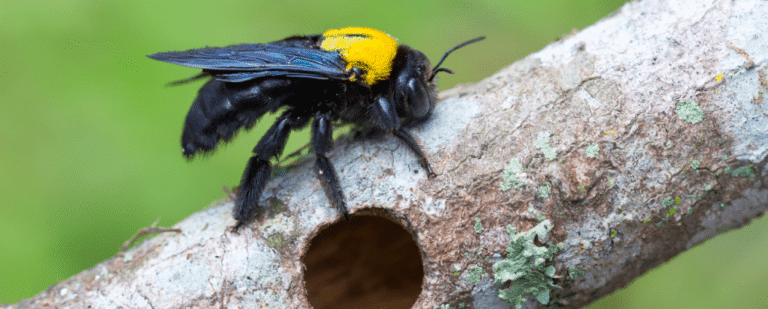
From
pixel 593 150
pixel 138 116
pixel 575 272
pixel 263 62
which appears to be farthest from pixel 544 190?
pixel 138 116

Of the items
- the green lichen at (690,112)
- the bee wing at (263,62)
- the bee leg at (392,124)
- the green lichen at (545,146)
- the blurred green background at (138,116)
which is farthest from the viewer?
the blurred green background at (138,116)

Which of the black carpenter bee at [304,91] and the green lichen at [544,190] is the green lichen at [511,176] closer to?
the green lichen at [544,190]

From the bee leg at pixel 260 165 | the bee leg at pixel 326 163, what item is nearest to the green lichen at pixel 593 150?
the bee leg at pixel 326 163

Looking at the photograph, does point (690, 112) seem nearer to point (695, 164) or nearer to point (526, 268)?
point (695, 164)

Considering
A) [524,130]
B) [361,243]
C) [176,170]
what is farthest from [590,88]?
[176,170]

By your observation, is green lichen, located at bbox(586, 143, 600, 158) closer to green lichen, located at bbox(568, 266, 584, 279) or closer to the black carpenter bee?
green lichen, located at bbox(568, 266, 584, 279)

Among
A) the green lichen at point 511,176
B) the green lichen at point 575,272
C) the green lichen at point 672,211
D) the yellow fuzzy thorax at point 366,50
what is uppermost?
the yellow fuzzy thorax at point 366,50
